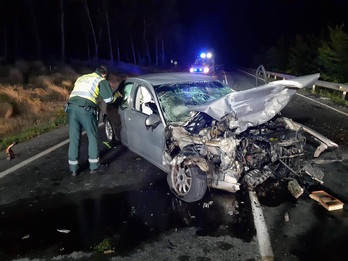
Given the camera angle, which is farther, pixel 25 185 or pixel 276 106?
pixel 25 185

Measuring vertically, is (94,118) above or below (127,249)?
above

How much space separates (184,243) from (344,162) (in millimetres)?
4007

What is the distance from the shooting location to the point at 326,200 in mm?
4523

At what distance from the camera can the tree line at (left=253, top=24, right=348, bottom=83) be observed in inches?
727

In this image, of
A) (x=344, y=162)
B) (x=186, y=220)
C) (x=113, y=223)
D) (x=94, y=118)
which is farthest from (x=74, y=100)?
(x=344, y=162)

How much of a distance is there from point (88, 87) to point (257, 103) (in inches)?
111

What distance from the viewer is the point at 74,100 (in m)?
5.66

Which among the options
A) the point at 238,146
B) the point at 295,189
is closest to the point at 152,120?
the point at 238,146

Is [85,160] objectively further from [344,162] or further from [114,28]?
[114,28]

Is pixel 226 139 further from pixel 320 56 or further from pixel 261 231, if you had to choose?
pixel 320 56

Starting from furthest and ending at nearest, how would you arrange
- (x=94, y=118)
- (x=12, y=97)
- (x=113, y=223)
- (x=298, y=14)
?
(x=298, y=14) < (x=12, y=97) < (x=94, y=118) < (x=113, y=223)

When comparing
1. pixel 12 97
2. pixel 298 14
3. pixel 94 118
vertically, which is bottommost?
pixel 12 97

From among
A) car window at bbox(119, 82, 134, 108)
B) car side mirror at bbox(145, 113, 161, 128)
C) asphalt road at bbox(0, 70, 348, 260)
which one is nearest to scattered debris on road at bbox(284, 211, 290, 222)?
asphalt road at bbox(0, 70, 348, 260)

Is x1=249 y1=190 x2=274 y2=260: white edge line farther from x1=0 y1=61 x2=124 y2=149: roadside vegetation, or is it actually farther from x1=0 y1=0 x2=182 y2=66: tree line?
x1=0 y1=0 x2=182 y2=66: tree line
